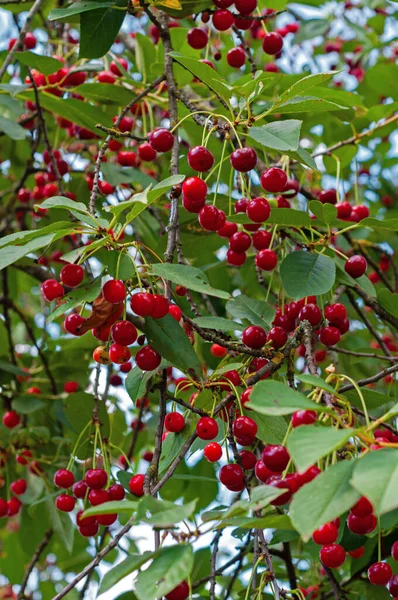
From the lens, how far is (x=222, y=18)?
1.60 meters

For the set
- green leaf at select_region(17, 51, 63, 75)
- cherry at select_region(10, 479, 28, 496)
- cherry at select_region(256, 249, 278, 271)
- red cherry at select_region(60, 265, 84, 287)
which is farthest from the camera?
cherry at select_region(10, 479, 28, 496)

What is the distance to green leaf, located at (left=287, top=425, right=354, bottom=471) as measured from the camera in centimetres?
68

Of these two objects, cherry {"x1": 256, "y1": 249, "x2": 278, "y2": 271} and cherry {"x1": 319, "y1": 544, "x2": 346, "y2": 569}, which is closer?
cherry {"x1": 319, "y1": 544, "x2": 346, "y2": 569}

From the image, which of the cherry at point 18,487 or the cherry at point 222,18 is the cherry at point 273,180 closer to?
the cherry at point 222,18

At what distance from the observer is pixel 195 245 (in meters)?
1.91

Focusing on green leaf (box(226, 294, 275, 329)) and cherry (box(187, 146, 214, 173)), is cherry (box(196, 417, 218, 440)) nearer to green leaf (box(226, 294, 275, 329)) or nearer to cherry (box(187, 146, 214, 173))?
green leaf (box(226, 294, 275, 329))

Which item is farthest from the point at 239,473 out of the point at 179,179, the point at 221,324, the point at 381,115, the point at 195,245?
the point at 381,115

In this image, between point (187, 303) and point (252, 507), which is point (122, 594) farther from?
point (252, 507)

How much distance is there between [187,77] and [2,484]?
129 cm

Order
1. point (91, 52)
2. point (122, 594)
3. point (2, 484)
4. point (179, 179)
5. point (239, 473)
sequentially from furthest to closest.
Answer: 1. point (2, 484)
2. point (122, 594)
3. point (91, 52)
4. point (239, 473)
5. point (179, 179)

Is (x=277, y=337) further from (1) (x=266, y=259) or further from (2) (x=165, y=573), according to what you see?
(2) (x=165, y=573)

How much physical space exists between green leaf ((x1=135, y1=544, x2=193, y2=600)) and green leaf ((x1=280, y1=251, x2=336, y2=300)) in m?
0.62

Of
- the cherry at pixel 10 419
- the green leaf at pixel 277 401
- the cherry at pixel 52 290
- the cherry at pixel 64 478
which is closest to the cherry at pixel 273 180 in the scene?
the cherry at pixel 52 290

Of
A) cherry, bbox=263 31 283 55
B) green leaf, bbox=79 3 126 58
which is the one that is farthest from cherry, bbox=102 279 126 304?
cherry, bbox=263 31 283 55
